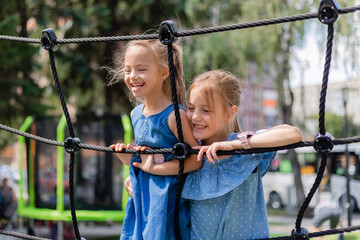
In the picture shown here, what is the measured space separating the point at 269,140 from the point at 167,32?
365 mm

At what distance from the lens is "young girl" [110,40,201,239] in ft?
4.01

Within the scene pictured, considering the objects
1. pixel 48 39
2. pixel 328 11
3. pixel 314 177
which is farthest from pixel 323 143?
pixel 314 177

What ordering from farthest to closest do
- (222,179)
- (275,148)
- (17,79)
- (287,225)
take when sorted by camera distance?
(287,225) → (17,79) → (222,179) → (275,148)

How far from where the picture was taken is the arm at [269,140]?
1.05 m

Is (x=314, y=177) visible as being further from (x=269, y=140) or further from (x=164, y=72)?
(x=269, y=140)

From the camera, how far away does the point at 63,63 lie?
7.68 meters

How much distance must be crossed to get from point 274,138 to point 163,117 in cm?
40

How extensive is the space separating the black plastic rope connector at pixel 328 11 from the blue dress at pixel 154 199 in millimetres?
542

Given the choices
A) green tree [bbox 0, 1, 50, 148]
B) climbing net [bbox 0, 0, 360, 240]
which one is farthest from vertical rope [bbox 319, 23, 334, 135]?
green tree [bbox 0, 1, 50, 148]

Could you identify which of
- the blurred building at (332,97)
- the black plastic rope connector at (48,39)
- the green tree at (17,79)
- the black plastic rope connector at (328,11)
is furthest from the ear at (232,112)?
the blurred building at (332,97)

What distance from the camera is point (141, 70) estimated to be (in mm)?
1342

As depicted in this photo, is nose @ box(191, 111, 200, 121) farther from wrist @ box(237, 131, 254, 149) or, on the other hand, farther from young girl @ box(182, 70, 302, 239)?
wrist @ box(237, 131, 254, 149)

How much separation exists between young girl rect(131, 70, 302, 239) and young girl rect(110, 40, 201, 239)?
0.14 ft

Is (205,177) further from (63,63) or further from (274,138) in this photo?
(63,63)
